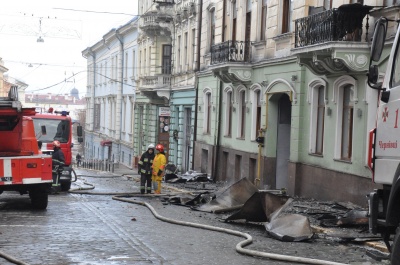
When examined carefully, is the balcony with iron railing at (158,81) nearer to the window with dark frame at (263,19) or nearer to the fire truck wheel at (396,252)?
the window with dark frame at (263,19)

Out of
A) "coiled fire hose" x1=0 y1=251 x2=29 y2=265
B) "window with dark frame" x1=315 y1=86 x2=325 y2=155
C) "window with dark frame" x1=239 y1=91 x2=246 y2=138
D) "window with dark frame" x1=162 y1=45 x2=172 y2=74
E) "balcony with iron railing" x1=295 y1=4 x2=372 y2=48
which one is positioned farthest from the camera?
"window with dark frame" x1=162 y1=45 x2=172 y2=74

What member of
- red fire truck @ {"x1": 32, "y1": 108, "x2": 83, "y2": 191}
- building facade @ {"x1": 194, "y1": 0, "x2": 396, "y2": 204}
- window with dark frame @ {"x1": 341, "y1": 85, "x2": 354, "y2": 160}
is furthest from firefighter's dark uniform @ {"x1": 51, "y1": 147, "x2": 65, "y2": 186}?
window with dark frame @ {"x1": 341, "y1": 85, "x2": 354, "y2": 160}

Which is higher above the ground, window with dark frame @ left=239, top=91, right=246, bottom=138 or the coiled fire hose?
window with dark frame @ left=239, top=91, right=246, bottom=138

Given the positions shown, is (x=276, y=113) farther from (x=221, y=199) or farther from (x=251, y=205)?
(x=251, y=205)

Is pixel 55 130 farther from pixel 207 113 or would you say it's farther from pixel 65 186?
pixel 207 113

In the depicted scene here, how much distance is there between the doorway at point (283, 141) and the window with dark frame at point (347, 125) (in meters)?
5.41

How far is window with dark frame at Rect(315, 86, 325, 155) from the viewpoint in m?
20.9

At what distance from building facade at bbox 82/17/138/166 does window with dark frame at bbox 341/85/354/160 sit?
31349 millimetres

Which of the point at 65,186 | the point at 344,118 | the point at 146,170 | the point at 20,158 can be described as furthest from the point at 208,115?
the point at 20,158

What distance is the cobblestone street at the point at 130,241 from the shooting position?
10.7m

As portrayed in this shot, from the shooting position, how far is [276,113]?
2520 centimetres

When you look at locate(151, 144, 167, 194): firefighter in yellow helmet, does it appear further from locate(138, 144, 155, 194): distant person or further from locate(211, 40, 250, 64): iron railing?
locate(211, 40, 250, 64): iron railing

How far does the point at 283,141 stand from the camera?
81.8 feet

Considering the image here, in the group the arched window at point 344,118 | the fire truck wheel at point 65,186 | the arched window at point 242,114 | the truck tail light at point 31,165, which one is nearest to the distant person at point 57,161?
the fire truck wheel at point 65,186
